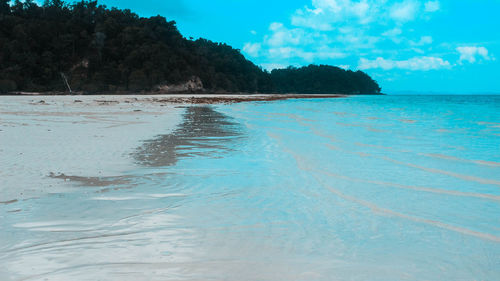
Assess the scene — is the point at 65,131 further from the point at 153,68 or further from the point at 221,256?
the point at 153,68

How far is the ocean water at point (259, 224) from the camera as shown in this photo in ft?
8.95

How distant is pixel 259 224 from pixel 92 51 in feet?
289

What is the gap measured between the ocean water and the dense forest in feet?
196

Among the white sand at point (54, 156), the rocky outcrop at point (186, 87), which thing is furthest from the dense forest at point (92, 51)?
the white sand at point (54, 156)

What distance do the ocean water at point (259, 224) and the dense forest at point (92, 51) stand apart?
5980cm

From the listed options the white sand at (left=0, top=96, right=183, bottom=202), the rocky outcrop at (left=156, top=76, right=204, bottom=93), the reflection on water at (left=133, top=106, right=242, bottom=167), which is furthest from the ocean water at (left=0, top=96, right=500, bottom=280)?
the rocky outcrop at (left=156, top=76, right=204, bottom=93)

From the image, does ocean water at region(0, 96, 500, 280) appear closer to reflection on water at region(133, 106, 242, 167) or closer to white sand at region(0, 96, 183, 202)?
reflection on water at region(133, 106, 242, 167)

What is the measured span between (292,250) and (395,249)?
869mm

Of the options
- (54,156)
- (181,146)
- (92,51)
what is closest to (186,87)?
(92,51)

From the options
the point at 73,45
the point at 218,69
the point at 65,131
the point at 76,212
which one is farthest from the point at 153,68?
the point at 76,212

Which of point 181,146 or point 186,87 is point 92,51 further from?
point 181,146

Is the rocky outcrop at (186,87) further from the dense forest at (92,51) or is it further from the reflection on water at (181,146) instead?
the reflection on water at (181,146)

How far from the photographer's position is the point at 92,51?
269 feet

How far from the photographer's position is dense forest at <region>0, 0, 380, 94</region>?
2776 inches
